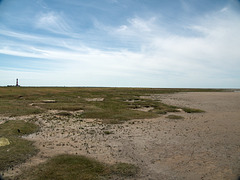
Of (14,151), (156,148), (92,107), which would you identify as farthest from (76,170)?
(92,107)

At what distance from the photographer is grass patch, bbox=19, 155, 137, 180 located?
843cm

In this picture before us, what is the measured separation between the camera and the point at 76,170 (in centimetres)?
904

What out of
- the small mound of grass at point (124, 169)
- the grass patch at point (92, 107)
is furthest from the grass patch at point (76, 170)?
the grass patch at point (92, 107)

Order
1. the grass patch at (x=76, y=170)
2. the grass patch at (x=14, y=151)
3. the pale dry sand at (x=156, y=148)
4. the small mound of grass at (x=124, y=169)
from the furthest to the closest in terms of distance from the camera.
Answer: the grass patch at (x=14, y=151) → the pale dry sand at (x=156, y=148) → the small mound of grass at (x=124, y=169) → the grass patch at (x=76, y=170)

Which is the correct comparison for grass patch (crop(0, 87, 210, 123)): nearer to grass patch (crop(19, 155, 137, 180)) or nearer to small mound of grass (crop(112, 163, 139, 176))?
grass patch (crop(19, 155, 137, 180))

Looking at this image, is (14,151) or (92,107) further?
(92,107)

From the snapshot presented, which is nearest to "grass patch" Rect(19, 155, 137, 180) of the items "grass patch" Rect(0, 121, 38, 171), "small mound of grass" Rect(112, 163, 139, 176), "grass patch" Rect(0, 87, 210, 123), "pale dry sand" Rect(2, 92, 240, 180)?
"small mound of grass" Rect(112, 163, 139, 176)

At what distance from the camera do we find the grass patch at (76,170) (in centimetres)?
843

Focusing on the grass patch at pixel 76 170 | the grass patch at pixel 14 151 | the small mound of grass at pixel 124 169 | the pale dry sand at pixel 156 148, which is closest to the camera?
the grass patch at pixel 76 170

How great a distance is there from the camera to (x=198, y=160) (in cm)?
1054

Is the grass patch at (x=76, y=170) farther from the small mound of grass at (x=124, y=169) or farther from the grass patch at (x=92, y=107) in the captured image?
the grass patch at (x=92, y=107)

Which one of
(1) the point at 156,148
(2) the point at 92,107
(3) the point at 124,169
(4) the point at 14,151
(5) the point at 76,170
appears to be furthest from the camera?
(2) the point at 92,107

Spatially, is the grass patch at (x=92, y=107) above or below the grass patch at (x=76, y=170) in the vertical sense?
above

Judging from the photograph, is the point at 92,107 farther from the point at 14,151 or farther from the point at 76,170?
the point at 76,170
